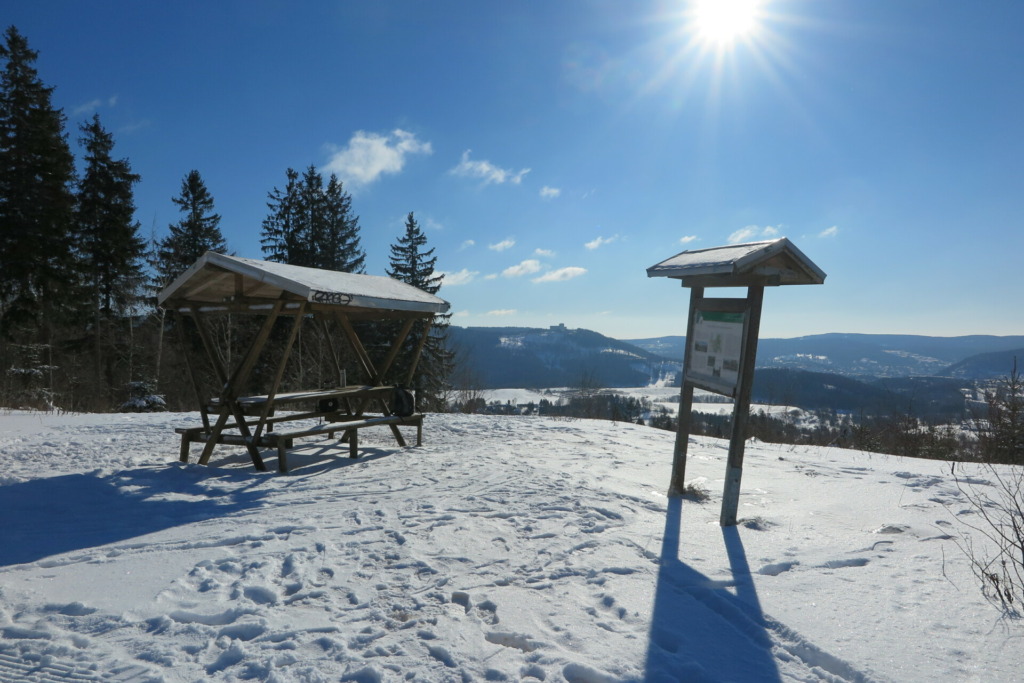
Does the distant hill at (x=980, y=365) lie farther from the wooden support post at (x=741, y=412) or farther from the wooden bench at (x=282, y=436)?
the wooden bench at (x=282, y=436)

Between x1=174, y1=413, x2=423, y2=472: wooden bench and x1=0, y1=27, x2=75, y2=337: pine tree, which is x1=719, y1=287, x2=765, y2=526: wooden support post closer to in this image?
x1=174, y1=413, x2=423, y2=472: wooden bench

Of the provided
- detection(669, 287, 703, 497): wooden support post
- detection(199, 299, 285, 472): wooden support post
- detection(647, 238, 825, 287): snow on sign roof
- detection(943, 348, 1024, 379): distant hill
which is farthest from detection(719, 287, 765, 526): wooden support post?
detection(943, 348, 1024, 379): distant hill

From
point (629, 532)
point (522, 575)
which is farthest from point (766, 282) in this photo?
point (522, 575)

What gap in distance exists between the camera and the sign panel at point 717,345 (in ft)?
15.6

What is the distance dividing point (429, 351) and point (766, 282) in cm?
2443

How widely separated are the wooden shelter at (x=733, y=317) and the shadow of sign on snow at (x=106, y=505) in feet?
13.8

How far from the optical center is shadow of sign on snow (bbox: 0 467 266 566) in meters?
3.99

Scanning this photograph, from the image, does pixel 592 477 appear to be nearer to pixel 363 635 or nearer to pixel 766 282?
pixel 766 282

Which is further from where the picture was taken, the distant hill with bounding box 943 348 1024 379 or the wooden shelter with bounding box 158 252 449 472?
the distant hill with bounding box 943 348 1024 379

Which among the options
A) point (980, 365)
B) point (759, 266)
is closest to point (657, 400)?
point (980, 365)

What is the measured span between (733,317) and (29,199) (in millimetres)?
24684

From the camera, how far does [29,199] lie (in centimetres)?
1959

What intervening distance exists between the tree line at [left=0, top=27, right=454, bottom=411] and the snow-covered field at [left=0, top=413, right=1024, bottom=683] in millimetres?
11837

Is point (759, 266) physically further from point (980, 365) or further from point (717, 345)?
point (980, 365)
